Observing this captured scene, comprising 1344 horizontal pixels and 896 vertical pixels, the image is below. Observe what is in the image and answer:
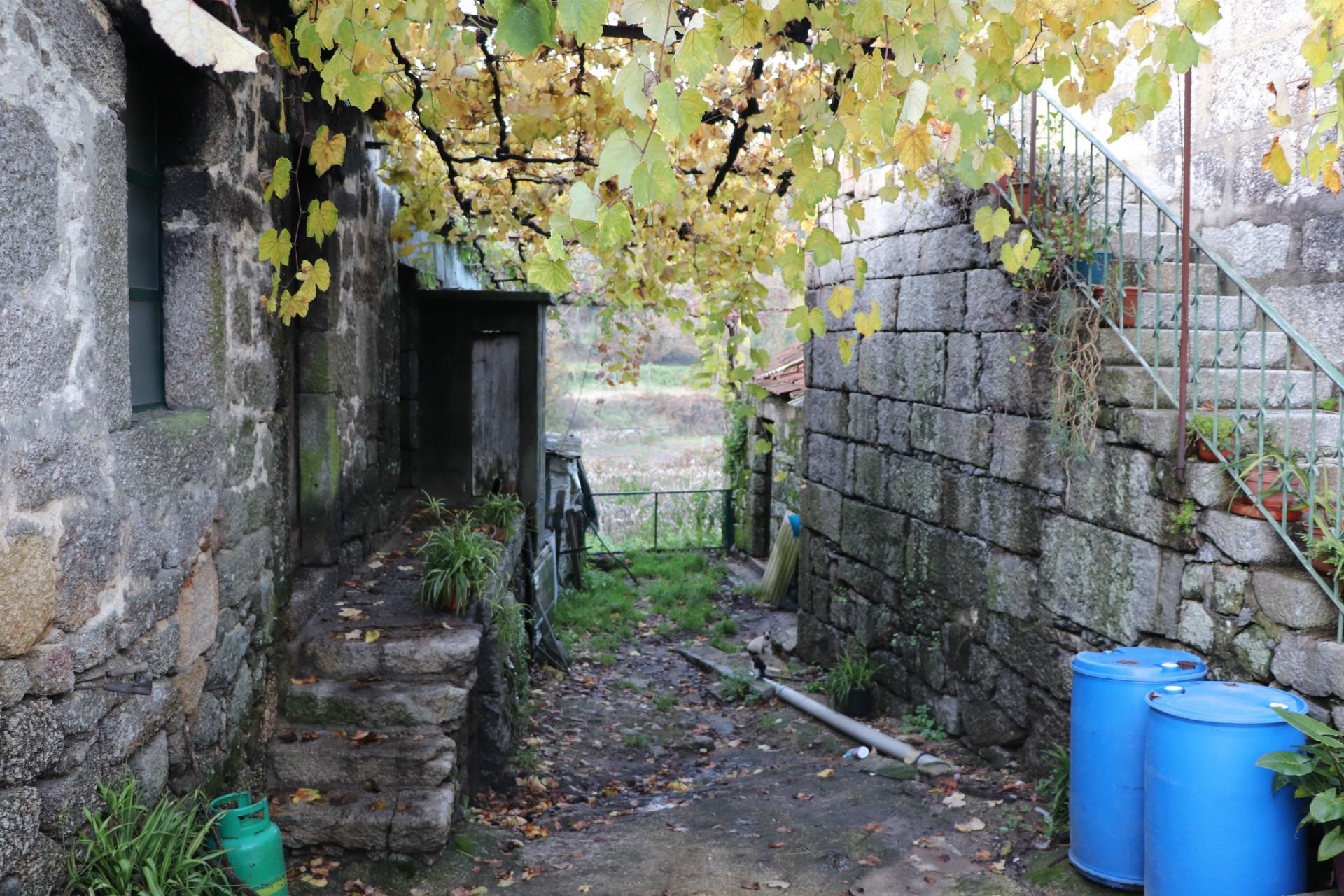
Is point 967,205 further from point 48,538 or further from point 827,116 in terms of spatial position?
point 48,538

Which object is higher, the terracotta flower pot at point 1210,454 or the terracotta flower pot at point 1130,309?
the terracotta flower pot at point 1130,309

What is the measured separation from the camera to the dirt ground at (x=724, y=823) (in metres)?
3.82

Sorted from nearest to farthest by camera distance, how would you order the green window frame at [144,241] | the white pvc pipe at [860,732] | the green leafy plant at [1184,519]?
the green window frame at [144,241] < the green leafy plant at [1184,519] < the white pvc pipe at [860,732]

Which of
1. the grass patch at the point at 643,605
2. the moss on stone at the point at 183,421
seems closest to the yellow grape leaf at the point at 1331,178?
→ the moss on stone at the point at 183,421

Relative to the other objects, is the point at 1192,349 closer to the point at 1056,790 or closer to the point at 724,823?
the point at 1056,790

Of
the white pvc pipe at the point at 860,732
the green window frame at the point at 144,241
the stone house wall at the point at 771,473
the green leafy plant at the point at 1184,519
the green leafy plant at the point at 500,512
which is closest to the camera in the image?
the green window frame at the point at 144,241

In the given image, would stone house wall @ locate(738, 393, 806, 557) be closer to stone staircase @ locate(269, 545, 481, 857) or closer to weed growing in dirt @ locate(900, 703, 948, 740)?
weed growing in dirt @ locate(900, 703, 948, 740)

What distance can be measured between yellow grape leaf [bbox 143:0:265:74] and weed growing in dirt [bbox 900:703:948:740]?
442 centimetres

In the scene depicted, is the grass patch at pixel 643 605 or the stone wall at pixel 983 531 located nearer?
the stone wall at pixel 983 531

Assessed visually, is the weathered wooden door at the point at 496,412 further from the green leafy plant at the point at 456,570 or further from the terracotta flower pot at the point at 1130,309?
the terracotta flower pot at the point at 1130,309

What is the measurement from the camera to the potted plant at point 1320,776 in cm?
275

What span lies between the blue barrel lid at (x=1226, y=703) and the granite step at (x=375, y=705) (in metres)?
2.55

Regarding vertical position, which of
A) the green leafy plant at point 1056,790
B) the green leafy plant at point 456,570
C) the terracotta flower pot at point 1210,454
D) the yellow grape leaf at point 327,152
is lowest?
the green leafy plant at point 1056,790

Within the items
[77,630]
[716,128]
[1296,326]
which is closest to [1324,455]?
[1296,326]
